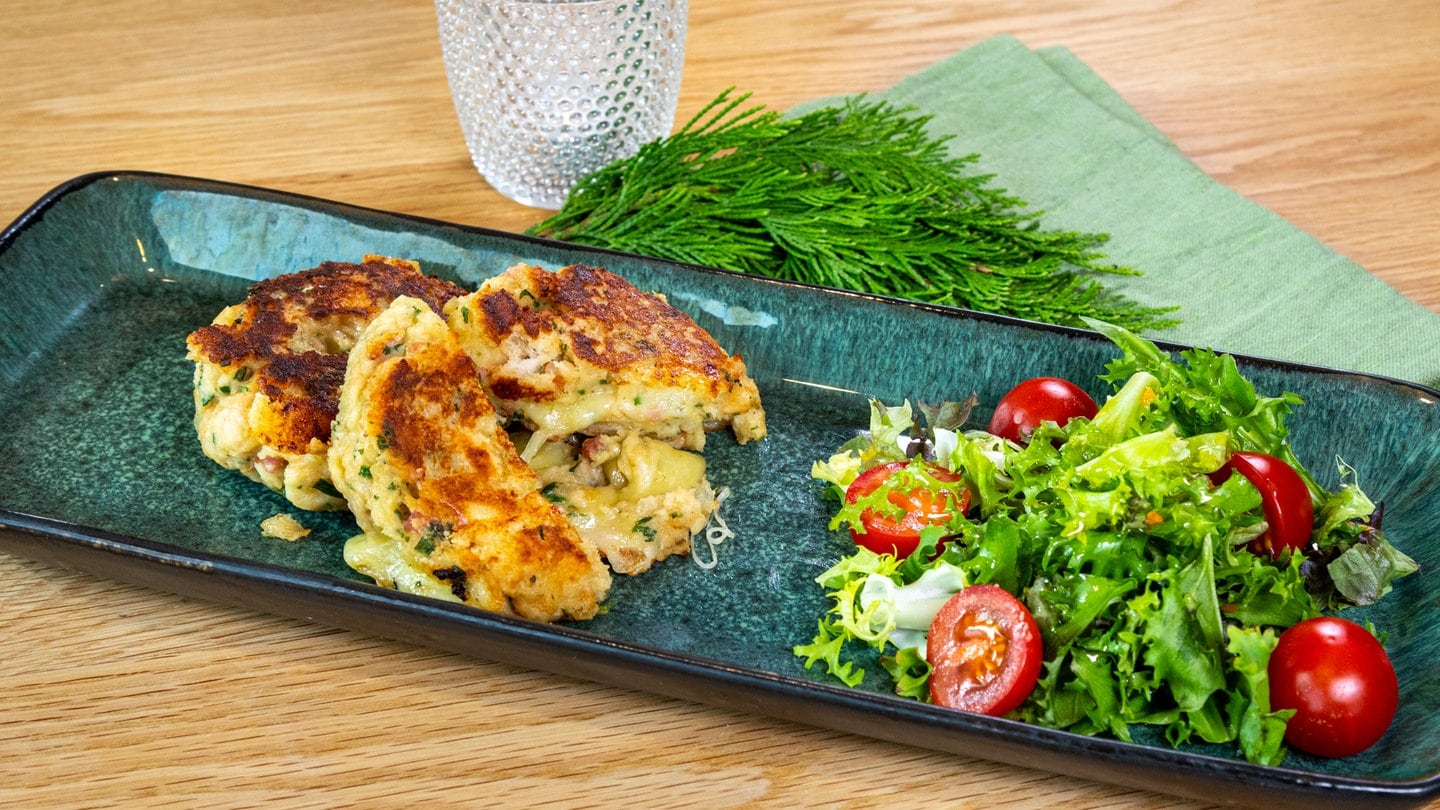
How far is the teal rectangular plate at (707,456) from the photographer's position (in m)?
2.41

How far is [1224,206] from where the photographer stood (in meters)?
4.33

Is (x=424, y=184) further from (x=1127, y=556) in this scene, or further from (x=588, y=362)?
(x=1127, y=556)

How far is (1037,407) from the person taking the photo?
3113 mm

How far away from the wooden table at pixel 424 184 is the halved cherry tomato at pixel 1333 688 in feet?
1.12

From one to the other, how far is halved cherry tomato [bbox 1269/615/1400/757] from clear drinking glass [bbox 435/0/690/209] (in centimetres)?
245

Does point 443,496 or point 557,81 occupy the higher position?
point 557,81

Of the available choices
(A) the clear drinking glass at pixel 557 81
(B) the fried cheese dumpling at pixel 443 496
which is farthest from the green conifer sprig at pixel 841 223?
(B) the fried cheese dumpling at pixel 443 496

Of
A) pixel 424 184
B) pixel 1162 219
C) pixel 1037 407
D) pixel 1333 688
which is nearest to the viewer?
pixel 1333 688

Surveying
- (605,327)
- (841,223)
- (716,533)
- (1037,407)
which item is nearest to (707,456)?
(716,533)

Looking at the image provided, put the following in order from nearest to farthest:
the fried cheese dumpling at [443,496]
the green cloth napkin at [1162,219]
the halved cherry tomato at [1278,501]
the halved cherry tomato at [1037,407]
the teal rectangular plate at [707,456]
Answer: the teal rectangular plate at [707,456] < the fried cheese dumpling at [443,496] < the halved cherry tomato at [1278,501] < the halved cherry tomato at [1037,407] < the green cloth napkin at [1162,219]

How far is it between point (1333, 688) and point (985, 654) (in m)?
0.63

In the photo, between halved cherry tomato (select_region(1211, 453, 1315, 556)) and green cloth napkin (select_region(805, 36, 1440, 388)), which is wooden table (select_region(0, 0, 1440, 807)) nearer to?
green cloth napkin (select_region(805, 36, 1440, 388))

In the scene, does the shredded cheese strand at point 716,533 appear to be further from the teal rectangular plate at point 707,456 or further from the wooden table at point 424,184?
the wooden table at point 424,184

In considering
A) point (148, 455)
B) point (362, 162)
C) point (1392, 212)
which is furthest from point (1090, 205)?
point (148, 455)
